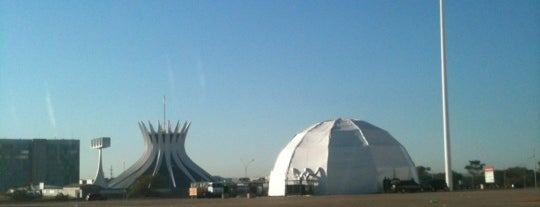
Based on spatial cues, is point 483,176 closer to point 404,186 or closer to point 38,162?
point 404,186

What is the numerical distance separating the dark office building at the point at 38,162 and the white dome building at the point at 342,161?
172 ft

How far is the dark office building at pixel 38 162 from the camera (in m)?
127

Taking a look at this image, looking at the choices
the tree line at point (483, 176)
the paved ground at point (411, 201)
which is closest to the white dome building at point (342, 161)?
the tree line at point (483, 176)

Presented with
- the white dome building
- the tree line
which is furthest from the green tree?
the white dome building

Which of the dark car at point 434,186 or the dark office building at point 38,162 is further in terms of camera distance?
the dark office building at point 38,162

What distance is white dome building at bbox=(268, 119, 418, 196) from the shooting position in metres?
92.3

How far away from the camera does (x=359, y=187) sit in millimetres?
91438

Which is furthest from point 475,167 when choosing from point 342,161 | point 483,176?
point 342,161

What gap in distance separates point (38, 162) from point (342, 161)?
70097mm

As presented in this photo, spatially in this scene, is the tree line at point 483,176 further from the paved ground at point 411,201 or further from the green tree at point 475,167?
the paved ground at point 411,201

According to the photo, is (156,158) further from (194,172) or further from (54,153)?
(54,153)

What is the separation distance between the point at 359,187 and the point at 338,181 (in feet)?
9.36

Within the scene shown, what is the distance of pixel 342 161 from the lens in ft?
307

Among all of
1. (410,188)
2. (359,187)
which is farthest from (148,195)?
(410,188)
